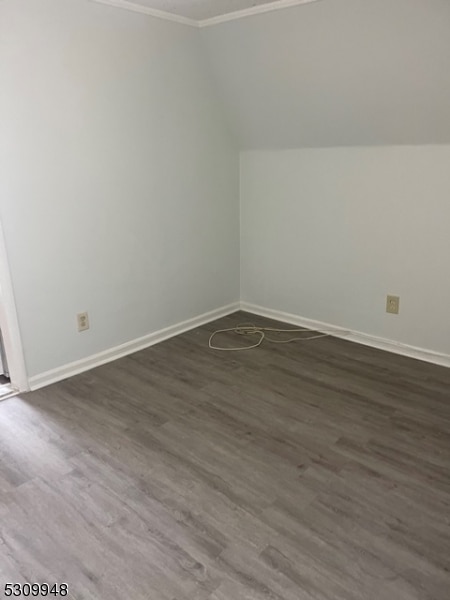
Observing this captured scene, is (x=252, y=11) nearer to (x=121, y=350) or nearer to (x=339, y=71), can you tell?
(x=339, y=71)

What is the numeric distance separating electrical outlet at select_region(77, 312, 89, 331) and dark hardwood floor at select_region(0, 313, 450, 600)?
0.28 m

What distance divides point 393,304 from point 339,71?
1356 mm

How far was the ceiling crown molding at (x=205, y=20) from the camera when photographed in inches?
94.0

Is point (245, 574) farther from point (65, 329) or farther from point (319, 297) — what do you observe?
point (319, 297)

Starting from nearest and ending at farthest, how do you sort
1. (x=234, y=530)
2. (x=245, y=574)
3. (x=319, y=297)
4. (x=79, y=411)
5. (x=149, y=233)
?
(x=245, y=574)
(x=234, y=530)
(x=79, y=411)
(x=149, y=233)
(x=319, y=297)

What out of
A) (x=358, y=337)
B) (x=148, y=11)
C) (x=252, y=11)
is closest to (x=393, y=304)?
(x=358, y=337)

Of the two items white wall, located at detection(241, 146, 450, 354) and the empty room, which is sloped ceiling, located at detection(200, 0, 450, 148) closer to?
the empty room

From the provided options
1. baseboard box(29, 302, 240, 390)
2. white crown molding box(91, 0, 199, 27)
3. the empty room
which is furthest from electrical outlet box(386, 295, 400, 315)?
white crown molding box(91, 0, 199, 27)

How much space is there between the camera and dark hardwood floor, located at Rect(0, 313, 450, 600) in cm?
149

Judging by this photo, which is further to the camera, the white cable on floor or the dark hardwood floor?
the white cable on floor

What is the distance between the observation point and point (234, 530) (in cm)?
165

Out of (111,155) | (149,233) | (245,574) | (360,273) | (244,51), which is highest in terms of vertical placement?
(244,51)

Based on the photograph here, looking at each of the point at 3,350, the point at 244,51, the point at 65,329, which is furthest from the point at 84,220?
the point at 244,51

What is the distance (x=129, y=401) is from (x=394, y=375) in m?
1.45
